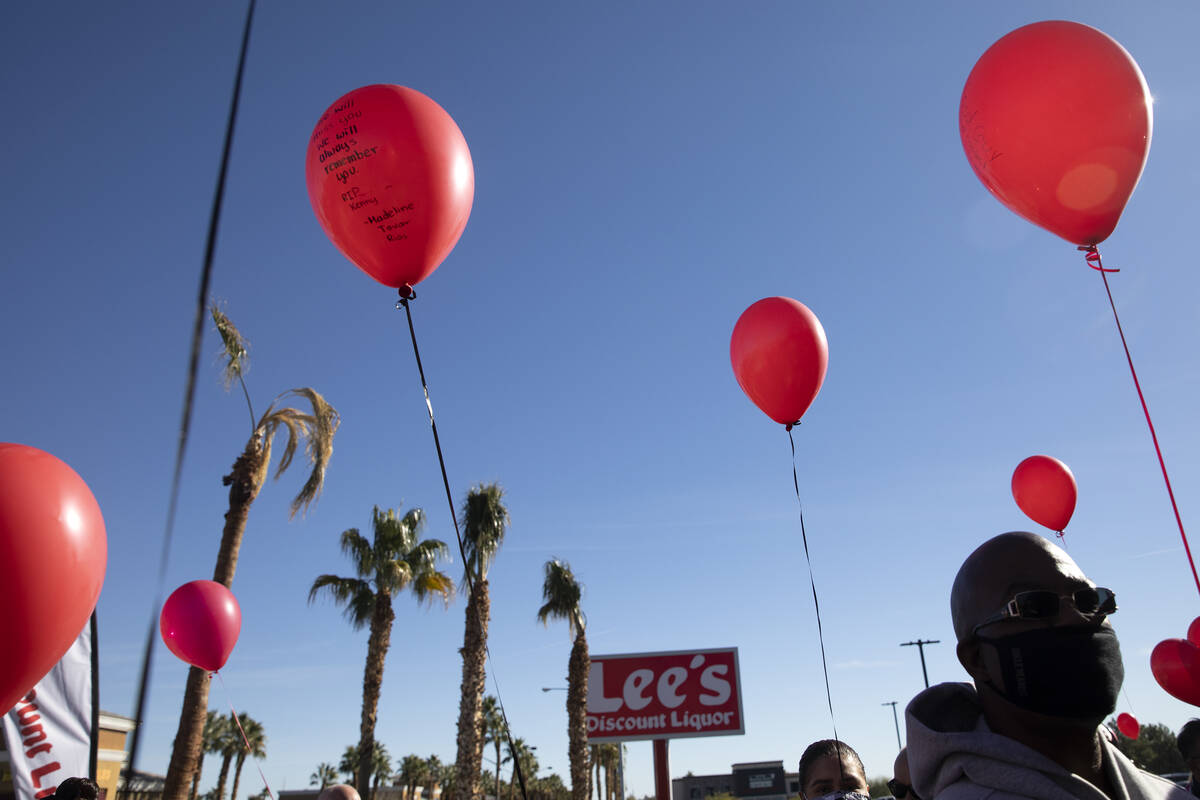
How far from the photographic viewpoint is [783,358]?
6332mm

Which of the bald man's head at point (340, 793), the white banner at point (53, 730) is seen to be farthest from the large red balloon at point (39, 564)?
the white banner at point (53, 730)

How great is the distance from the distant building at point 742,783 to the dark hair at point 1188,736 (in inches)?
1916

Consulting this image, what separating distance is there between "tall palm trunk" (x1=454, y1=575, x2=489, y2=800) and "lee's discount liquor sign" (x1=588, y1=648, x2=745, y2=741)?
2666 millimetres

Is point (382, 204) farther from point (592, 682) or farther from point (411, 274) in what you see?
point (592, 682)

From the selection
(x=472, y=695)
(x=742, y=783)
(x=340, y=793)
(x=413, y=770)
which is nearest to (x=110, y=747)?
(x=472, y=695)

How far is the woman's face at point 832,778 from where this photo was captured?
3523 mm

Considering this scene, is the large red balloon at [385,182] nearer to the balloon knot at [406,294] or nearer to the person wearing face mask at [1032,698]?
the balloon knot at [406,294]

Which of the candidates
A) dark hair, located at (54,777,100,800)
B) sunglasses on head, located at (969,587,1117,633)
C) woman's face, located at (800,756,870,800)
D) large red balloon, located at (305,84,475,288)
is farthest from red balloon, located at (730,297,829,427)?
dark hair, located at (54,777,100,800)

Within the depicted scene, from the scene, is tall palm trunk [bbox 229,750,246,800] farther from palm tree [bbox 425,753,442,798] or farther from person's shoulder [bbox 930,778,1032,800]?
person's shoulder [bbox 930,778,1032,800]

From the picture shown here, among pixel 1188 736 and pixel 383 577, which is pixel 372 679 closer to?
pixel 383 577

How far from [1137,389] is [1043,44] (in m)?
2.13

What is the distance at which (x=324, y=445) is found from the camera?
38.5 feet

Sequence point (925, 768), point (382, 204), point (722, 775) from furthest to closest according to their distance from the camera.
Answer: point (722, 775) → point (382, 204) → point (925, 768)

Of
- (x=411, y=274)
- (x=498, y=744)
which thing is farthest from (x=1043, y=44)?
(x=498, y=744)
